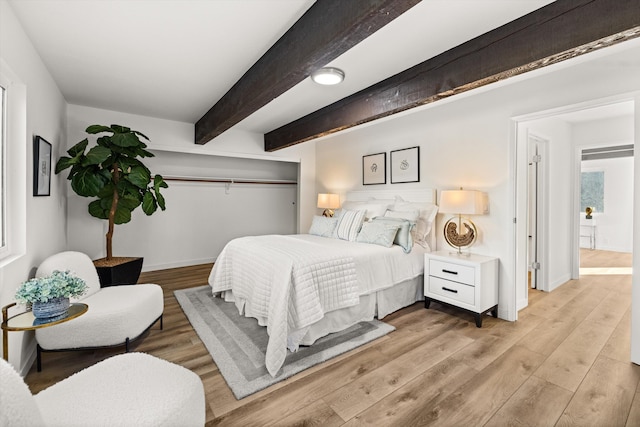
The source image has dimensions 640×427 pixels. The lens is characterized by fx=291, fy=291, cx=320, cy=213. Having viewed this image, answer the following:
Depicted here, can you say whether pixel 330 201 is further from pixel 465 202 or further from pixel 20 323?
pixel 20 323

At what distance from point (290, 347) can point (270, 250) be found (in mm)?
888

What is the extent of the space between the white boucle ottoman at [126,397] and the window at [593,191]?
8.68 meters

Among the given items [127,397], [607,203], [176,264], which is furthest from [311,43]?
[607,203]

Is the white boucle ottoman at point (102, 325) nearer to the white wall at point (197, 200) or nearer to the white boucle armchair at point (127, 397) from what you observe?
the white boucle armchair at point (127, 397)

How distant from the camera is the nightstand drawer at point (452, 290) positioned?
109 inches

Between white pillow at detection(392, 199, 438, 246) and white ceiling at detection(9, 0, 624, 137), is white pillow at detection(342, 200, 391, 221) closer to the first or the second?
white pillow at detection(392, 199, 438, 246)

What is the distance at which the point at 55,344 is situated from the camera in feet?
6.38

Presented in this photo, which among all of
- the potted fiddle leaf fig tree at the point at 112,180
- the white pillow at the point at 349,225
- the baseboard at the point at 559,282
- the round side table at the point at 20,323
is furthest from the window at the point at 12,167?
the baseboard at the point at 559,282

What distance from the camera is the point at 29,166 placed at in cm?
207

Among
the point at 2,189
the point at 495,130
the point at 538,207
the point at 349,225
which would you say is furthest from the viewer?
the point at 538,207

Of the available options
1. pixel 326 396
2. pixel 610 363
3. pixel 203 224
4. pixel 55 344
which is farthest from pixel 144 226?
pixel 610 363

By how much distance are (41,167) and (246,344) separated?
2146mm

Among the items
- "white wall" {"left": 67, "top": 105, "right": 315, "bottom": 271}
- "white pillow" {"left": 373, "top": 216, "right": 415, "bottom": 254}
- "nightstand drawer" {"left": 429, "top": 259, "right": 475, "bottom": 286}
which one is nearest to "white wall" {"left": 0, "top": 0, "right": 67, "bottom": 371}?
"white wall" {"left": 67, "top": 105, "right": 315, "bottom": 271}

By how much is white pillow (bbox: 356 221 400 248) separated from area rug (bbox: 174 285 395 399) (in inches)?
32.3
